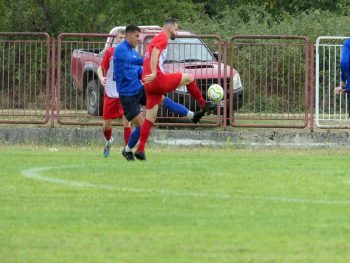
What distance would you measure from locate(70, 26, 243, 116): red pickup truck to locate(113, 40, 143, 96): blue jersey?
18.2 feet

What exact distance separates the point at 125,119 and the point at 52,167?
3.32 meters

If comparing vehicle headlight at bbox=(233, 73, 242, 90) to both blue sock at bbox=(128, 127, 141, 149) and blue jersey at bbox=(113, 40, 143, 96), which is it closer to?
blue jersey at bbox=(113, 40, 143, 96)

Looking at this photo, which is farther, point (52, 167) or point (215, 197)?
point (52, 167)

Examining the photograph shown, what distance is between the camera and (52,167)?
56.3ft

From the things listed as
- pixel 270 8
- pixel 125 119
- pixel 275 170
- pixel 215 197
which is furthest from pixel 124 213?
pixel 270 8

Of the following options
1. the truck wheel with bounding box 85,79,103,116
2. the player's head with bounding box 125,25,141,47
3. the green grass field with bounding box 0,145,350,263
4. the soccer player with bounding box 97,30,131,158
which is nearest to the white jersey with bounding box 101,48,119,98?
the soccer player with bounding box 97,30,131,158

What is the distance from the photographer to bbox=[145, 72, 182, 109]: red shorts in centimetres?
1841

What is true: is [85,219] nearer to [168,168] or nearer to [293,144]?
[168,168]

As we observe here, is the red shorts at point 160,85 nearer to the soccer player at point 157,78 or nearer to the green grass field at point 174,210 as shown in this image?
the soccer player at point 157,78

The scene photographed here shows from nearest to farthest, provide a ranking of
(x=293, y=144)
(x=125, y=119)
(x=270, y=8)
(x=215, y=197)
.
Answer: (x=215, y=197) → (x=125, y=119) → (x=293, y=144) → (x=270, y=8)

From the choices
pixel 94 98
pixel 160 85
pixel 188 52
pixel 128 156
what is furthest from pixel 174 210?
pixel 94 98

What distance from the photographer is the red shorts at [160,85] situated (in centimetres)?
1841

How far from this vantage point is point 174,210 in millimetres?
11688

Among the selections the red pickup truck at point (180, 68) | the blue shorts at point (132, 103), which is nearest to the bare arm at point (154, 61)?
the blue shorts at point (132, 103)
